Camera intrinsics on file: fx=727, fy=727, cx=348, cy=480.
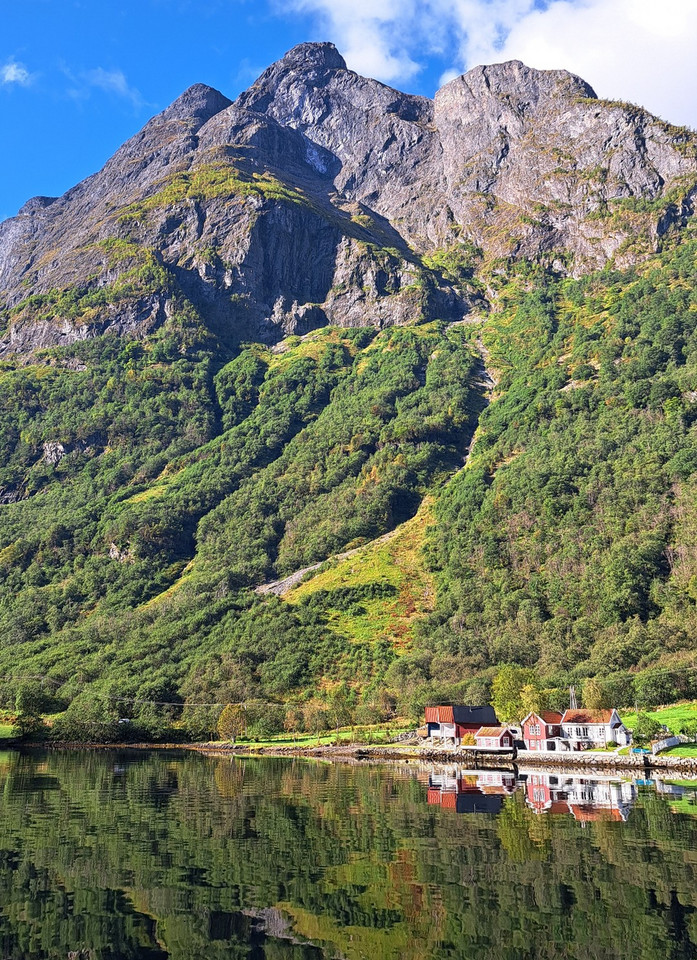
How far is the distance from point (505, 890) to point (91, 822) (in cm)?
2653

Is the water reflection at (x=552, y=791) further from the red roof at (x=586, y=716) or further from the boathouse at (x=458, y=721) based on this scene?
the boathouse at (x=458, y=721)

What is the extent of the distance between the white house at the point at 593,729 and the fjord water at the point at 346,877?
137 ft

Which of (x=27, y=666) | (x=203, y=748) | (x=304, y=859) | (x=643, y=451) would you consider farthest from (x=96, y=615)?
(x=304, y=859)

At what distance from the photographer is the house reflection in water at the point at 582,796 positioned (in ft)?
155

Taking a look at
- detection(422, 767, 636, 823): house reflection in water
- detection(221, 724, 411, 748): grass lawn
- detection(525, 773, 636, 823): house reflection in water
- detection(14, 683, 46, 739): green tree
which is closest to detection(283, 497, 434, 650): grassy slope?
detection(221, 724, 411, 748): grass lawn

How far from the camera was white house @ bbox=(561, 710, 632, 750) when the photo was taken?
94250mm

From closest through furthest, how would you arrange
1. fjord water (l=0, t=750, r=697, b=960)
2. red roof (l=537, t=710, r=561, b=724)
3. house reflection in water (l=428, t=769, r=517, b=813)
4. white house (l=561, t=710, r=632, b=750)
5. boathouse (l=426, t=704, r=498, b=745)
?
fjord water (l=0, t=750, r=697, b=960), house reflection in water (l=428, t=769, r=517, b=813), white house (l=561, t=710, r=632, b=750), red roof (l=537, t=710, r=561, b=724), boathouse (l=426, t=704, r=498, b=745)

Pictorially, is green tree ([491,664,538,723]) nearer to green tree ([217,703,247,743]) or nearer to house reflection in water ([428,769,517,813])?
house reflection in water ([428,769,517,813])

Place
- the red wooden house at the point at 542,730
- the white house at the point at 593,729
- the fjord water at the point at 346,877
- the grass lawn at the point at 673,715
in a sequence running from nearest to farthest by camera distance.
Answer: the fjord water at the point at 346,877
the white house at the point at 593,729
the grass lawn at the point at 673,715
the red wooden house at the point at 542,730

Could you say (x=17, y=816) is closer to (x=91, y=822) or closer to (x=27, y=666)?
(x=91, y=822)

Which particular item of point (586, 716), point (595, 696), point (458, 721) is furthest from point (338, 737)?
point (586, 716)

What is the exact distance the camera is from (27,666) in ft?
554

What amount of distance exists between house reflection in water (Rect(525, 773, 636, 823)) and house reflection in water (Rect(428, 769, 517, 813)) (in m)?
2.41

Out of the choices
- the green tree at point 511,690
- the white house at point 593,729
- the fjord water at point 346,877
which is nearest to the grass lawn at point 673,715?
the white house at point 593,729
